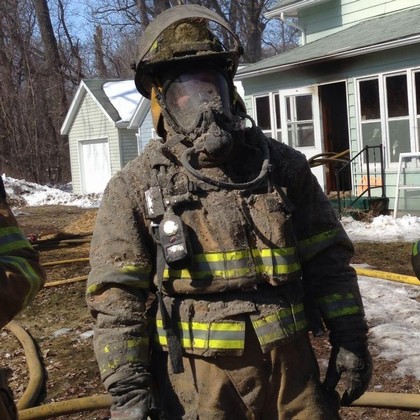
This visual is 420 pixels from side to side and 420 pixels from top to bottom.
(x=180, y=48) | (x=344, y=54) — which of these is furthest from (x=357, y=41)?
(x=180, y=48)

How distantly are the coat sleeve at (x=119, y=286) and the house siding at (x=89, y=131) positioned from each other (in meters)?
22.0

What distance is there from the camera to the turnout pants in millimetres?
2709

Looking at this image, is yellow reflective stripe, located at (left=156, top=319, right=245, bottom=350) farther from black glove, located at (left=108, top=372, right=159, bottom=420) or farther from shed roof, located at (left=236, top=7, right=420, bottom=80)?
shed roof, located at (left=236, top=7, right=420, bottom=80)

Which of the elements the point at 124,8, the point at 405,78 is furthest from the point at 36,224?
the point at 124,8

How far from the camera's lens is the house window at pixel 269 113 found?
16.1m

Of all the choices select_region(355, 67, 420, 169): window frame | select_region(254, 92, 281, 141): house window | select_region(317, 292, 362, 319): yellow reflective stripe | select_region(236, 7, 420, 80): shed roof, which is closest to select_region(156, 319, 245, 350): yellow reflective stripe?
select_region(317, 292, 362, 319): yellow reflective stripe

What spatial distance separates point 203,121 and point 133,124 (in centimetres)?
2091

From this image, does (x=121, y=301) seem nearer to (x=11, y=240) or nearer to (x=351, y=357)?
(x=11, y=240)

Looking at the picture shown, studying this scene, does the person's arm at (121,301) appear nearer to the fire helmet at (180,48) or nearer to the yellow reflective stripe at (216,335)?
the yellow reflective stripe at (216,335)

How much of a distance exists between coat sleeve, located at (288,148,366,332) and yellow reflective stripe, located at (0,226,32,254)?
1.05 meters

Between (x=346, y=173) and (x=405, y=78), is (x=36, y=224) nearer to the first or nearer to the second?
(x=346, y=173)

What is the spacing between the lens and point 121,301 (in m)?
2.70

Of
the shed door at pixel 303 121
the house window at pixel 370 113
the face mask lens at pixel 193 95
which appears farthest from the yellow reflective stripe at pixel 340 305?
the shed door at pixel 303 121

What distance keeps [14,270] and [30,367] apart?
3365 mm
